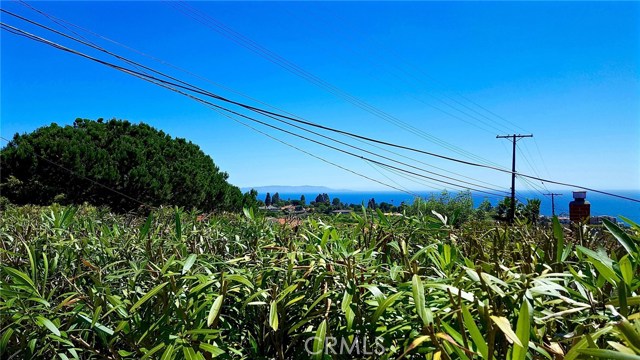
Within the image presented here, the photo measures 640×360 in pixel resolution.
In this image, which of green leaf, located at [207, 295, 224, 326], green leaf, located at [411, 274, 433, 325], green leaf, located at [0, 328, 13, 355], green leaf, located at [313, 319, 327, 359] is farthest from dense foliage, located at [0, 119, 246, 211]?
green leaf, located at [411, 274, 433, 325]

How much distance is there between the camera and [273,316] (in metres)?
0.94

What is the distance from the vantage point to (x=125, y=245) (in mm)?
1511

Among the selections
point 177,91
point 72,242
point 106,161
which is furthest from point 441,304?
point 106,161

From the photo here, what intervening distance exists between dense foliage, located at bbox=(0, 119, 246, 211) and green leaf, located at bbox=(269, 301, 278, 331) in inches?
592

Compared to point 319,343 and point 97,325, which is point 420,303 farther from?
point 97,325

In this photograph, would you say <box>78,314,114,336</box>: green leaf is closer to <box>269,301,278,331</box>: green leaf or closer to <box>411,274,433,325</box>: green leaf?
<box>269,301,278,331</box>: green leaf

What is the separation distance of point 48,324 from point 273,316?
0.55 m

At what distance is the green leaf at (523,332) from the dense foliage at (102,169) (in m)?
15.4

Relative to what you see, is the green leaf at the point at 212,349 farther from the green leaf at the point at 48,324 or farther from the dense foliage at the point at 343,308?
the green leaf at the point at 48,324

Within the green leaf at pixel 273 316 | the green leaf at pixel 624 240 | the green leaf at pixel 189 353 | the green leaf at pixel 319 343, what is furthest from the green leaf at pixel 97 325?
the green leaf at pixel 624 240

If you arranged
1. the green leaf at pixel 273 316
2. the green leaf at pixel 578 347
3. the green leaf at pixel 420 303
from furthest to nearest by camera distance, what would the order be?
the green leaf at pixel 273 316, the green leaf at pixel 420 303, the green leaf at pixel 578 347

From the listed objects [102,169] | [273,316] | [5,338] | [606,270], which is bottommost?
[5,338]

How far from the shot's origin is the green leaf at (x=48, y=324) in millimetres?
995

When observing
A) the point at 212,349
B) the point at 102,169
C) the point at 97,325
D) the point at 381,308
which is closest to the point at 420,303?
the point at 381,308
